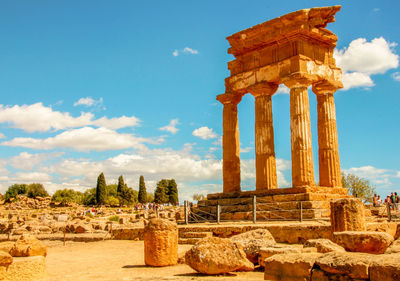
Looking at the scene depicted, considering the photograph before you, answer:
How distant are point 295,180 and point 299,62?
499 centimetres

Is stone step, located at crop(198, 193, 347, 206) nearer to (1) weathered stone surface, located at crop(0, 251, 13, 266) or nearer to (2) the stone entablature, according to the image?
(2) the stone entablature

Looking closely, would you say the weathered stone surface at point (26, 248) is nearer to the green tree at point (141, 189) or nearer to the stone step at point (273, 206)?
the stone step at point (273, 206)

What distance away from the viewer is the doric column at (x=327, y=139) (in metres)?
17.7

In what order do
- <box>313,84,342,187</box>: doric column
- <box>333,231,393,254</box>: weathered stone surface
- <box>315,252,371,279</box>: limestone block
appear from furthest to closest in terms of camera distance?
<box>313,84,342,187</box>: doric column → <box>333,231,393,254</box>: weathered stone surface → <box>315,252,371,279</box>: limestone block

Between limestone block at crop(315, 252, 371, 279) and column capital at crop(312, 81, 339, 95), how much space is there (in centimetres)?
1423

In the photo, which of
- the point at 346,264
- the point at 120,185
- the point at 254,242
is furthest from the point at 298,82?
the point at 120,185

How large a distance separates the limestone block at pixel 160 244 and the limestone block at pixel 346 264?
4308 millimetres

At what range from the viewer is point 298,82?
17.2 meters

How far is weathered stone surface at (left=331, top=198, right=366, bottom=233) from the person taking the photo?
9.25 meters

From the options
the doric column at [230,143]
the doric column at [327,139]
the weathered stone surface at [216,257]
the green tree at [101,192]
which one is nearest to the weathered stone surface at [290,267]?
the weathered stone surface at [216,257]

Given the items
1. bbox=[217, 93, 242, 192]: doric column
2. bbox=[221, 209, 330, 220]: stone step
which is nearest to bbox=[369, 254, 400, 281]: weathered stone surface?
bbox=[221, 209, 330, 220]: stone step

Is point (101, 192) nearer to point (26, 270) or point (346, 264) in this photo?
point (26, 270)

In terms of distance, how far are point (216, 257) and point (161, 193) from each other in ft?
223

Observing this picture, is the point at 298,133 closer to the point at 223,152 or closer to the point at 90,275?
the point at 223,152
